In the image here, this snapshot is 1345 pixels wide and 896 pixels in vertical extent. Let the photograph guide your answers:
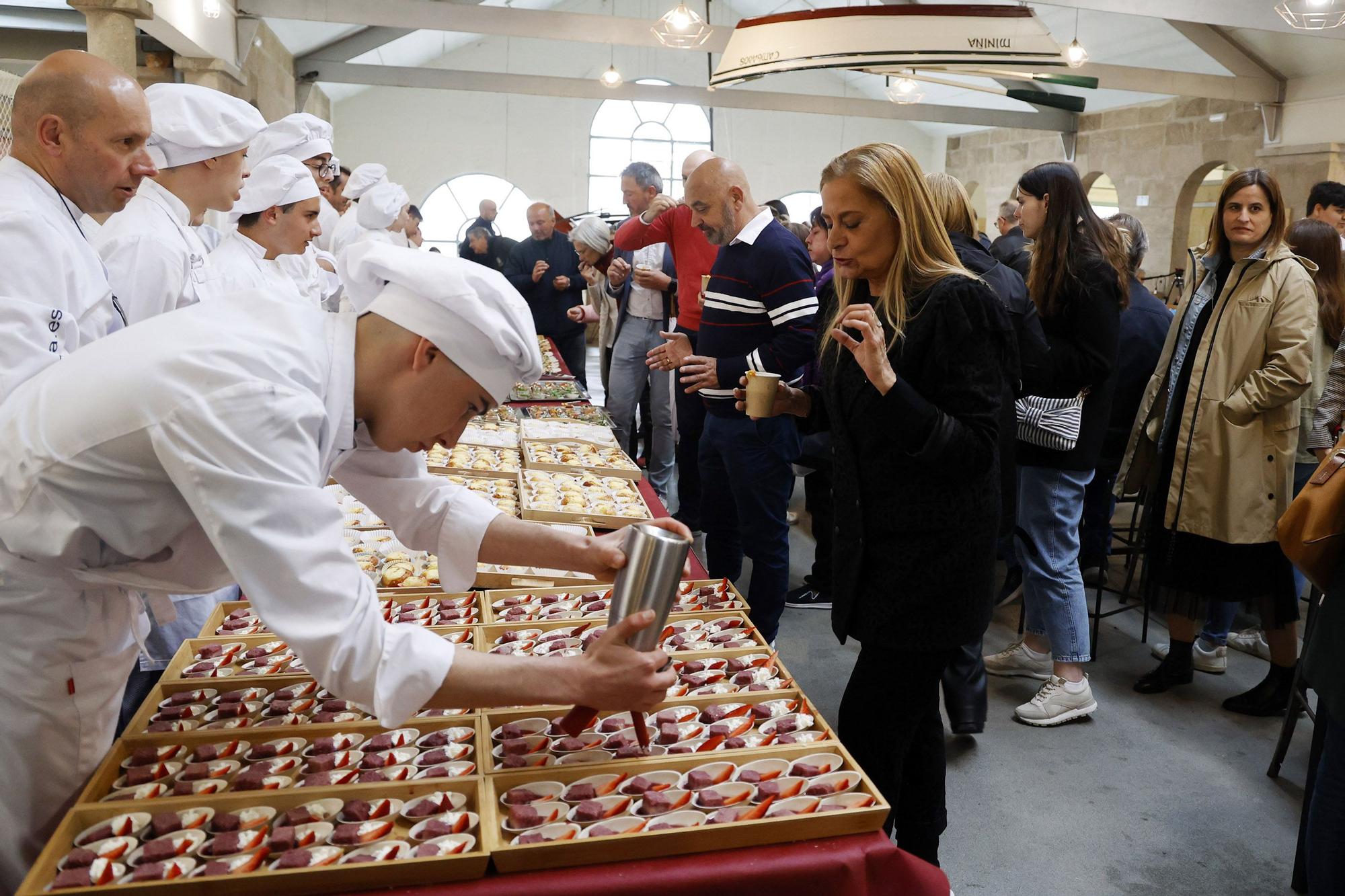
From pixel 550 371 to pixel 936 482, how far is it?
12.4ft

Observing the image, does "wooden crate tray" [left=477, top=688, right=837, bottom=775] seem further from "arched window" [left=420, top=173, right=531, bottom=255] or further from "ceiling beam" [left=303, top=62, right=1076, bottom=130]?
"arched window" [left=420, top=173, right=531, bottom=255]

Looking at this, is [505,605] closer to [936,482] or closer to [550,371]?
[936,482]

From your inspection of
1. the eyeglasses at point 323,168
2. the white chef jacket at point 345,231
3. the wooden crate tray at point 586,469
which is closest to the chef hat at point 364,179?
the white chef jacket at point 345,231

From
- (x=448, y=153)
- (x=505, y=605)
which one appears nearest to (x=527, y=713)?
(x=505, y=605)

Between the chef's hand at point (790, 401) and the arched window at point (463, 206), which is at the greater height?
the arched window at point (463, 206)

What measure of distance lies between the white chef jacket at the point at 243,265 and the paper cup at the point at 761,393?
1.52 m

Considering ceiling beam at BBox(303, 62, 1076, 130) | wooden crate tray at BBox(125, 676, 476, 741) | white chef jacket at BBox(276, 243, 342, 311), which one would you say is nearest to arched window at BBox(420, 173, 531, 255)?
ceiling beam at BBox(303, 62, 1076, 130)

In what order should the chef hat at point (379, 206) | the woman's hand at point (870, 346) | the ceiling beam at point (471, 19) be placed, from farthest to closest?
the ceiling beam at point (471, 19)
the chef hat at point (379, 206)
the woman's hand at point (870, 346)

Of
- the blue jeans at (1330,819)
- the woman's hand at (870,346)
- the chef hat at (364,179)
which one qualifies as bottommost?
the blue jeans at (1330,819)

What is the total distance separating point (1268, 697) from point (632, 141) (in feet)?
47.5

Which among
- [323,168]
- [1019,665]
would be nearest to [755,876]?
[1019,665]

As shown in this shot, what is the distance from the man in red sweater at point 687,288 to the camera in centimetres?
400

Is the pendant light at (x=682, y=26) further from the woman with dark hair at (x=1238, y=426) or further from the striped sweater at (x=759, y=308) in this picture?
the woman with dark hair at (x=1238, y=426)

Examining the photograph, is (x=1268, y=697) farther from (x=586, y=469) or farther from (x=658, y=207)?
(x=658, y=207)
